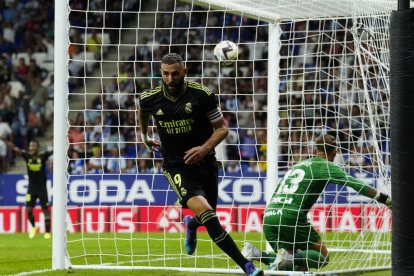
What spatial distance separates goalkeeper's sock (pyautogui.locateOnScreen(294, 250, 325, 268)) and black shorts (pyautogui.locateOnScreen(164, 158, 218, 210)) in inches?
46.4

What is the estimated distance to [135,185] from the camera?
19359 mm

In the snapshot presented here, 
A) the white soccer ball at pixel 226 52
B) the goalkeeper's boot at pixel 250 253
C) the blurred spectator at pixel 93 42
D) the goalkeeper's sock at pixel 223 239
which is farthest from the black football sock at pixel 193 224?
the blurred spectator at pixel 93 42

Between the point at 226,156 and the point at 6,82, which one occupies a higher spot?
the point at 6,82

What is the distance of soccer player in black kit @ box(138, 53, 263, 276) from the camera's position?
8.70 metres

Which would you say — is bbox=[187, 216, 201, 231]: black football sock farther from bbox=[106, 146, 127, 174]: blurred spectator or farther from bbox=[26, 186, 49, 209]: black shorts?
bbox=[106, 146, 127, 174]: blurred spectator

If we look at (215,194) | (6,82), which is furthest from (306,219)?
(6,82)

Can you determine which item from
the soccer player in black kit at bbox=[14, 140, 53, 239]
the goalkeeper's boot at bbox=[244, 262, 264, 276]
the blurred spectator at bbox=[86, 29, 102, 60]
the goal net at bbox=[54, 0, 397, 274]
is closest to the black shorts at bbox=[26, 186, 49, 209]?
the soccer player in black kit at bbox=[14, 140, 53, 239]

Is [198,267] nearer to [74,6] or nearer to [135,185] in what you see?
[135,185]

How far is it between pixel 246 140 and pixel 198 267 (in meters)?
9.74

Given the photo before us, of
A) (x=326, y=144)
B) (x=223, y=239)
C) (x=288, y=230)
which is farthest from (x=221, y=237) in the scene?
(x=326, y=144)

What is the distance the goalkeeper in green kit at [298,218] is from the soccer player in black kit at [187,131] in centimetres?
99

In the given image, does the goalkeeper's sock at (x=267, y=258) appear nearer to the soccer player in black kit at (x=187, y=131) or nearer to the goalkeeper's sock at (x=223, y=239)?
the soccer player in black kit at (x=187, y=131)

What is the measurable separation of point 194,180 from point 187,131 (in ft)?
1.56

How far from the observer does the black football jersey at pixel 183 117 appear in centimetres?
887
